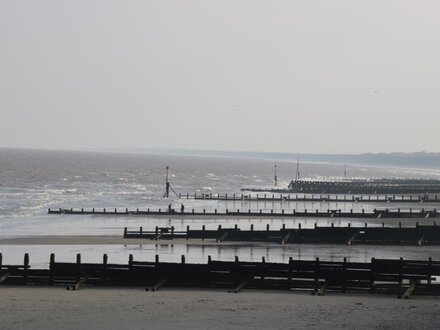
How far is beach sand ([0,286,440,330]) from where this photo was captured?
23562 millimetres

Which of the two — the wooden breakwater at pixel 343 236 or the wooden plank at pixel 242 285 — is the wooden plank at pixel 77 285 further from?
the wooden breakwater at pixel 343 236

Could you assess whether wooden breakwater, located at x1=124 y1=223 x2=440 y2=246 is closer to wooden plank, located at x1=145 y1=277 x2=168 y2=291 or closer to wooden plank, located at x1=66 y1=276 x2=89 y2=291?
wooden plank, located at x1=145 y1=277 x2=168 y2=291

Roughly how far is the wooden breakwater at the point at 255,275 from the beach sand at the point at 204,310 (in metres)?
0.71

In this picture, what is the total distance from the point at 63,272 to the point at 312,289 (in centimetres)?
924

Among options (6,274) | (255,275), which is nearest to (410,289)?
(255,275)

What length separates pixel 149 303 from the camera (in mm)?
26797

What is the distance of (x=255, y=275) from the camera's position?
30.1 metres

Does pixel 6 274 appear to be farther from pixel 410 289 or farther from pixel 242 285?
pixel 410 289

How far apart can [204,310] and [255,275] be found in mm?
4871

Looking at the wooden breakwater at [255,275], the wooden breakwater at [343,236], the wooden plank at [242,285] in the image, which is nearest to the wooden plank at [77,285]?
the wooden breakwater at [255,275]

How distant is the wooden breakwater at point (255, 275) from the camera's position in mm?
29453

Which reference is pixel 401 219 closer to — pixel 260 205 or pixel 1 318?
pixel 260 205

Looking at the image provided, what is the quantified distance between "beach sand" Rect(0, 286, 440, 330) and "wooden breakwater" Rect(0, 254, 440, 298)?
0.71 meters

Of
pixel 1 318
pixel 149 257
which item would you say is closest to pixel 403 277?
pixel 1 318
